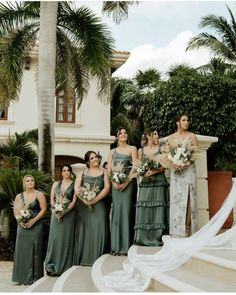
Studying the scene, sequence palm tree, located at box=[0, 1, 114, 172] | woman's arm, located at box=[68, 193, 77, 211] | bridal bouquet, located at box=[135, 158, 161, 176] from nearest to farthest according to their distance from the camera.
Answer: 1. bridal bouquet, located at box=[135, 158, 161, 176]
2. woman's arm, located at box=[68, 193, 77, 211]
3. palm tree, located at box=[0, 1, 114, 172]

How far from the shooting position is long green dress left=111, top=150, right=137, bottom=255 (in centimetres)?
741

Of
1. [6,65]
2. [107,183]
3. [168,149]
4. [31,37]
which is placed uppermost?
[31,37]

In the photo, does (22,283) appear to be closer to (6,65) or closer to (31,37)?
(6,65)

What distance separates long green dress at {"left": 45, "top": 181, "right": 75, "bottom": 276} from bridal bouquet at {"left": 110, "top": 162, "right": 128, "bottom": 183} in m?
0.89

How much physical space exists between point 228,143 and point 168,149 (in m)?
10.2

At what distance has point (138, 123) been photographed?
2586 cm

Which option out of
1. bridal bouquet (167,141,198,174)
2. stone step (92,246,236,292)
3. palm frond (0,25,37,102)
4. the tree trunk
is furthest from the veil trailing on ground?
palm frond (0,25,37,102)

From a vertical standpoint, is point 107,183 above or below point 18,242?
above

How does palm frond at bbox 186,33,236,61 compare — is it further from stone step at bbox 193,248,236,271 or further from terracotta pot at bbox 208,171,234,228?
stone step at bbox 193,248,236,271

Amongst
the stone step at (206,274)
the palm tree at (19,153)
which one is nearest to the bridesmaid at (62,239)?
the stone step at (206,274)

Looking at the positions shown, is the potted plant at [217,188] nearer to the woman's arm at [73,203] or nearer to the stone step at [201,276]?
the woman's arm at [73,203]

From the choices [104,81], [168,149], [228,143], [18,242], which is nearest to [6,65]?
[104,81]

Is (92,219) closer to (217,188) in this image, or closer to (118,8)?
(217,188)

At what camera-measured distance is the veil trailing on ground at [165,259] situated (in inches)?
213
